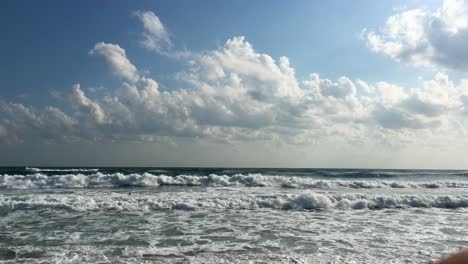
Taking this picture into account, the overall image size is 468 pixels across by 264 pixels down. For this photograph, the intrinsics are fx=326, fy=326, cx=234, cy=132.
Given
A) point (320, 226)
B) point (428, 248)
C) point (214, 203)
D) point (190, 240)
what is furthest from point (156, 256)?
point (214, 203)

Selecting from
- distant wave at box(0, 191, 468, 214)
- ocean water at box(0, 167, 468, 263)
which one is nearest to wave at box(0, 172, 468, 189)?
distant wave at box(0, 191, 468, 214)

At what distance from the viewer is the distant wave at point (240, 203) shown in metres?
15.7

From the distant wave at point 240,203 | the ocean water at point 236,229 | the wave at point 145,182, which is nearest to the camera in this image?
the ocean water at point 236,229

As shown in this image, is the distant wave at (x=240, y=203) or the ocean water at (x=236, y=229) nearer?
the ocean water at (x=236, y=229)

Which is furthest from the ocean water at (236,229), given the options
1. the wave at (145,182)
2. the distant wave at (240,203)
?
the wave at (145,182)

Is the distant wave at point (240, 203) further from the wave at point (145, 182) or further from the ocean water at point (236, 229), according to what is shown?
the wave at point (145, 182)

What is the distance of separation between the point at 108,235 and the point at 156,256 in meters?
2.96

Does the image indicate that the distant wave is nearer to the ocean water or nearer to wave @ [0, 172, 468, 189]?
the ocean water

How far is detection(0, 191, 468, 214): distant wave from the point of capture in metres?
15.7

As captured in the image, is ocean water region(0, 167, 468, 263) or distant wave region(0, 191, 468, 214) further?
distant wave region(0, 191, 468, 214)

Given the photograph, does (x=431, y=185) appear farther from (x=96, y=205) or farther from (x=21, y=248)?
(x=21, y=248)

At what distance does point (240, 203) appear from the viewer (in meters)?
17.0

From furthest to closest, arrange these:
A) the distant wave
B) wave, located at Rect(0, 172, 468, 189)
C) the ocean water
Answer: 1. wave, located at Rect(0, 172, 468, 189)
2. the distant wave
3. the ocean water

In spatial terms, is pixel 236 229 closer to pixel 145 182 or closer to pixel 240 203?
pixel 240 203
